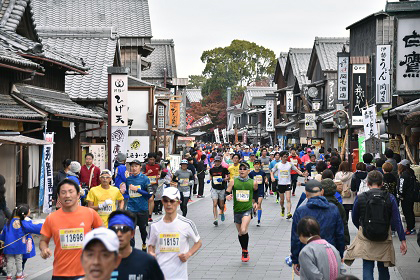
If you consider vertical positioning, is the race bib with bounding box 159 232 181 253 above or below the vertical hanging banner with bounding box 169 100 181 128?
below

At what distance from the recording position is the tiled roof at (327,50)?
53.8 meters

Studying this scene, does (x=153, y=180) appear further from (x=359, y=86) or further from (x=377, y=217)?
(x=359, y=86)

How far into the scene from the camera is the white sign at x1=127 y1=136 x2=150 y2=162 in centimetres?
2653

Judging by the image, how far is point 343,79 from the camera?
1359 inches

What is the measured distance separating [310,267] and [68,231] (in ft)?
8.20

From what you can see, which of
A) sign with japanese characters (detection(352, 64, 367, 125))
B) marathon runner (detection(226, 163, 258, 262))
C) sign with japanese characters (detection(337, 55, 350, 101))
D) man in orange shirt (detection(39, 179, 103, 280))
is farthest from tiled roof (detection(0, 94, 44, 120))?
sign with japanese characters (detection(337, 55, 350, 101))

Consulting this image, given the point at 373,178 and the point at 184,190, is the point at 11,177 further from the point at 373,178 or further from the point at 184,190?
the point at 373,178

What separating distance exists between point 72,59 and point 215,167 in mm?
7270

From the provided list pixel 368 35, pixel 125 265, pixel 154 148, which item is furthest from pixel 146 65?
pixel 125 265

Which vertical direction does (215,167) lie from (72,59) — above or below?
below

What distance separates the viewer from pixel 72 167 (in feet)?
50.6

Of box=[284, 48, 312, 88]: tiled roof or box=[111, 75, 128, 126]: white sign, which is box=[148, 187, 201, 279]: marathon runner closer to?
box=[111, 75, 128, 126]: white sign

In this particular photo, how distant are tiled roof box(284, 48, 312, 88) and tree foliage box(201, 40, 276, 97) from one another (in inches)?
687

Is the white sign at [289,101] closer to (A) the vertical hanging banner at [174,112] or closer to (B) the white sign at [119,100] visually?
(A) the vertical hanging banner at [174,112]
